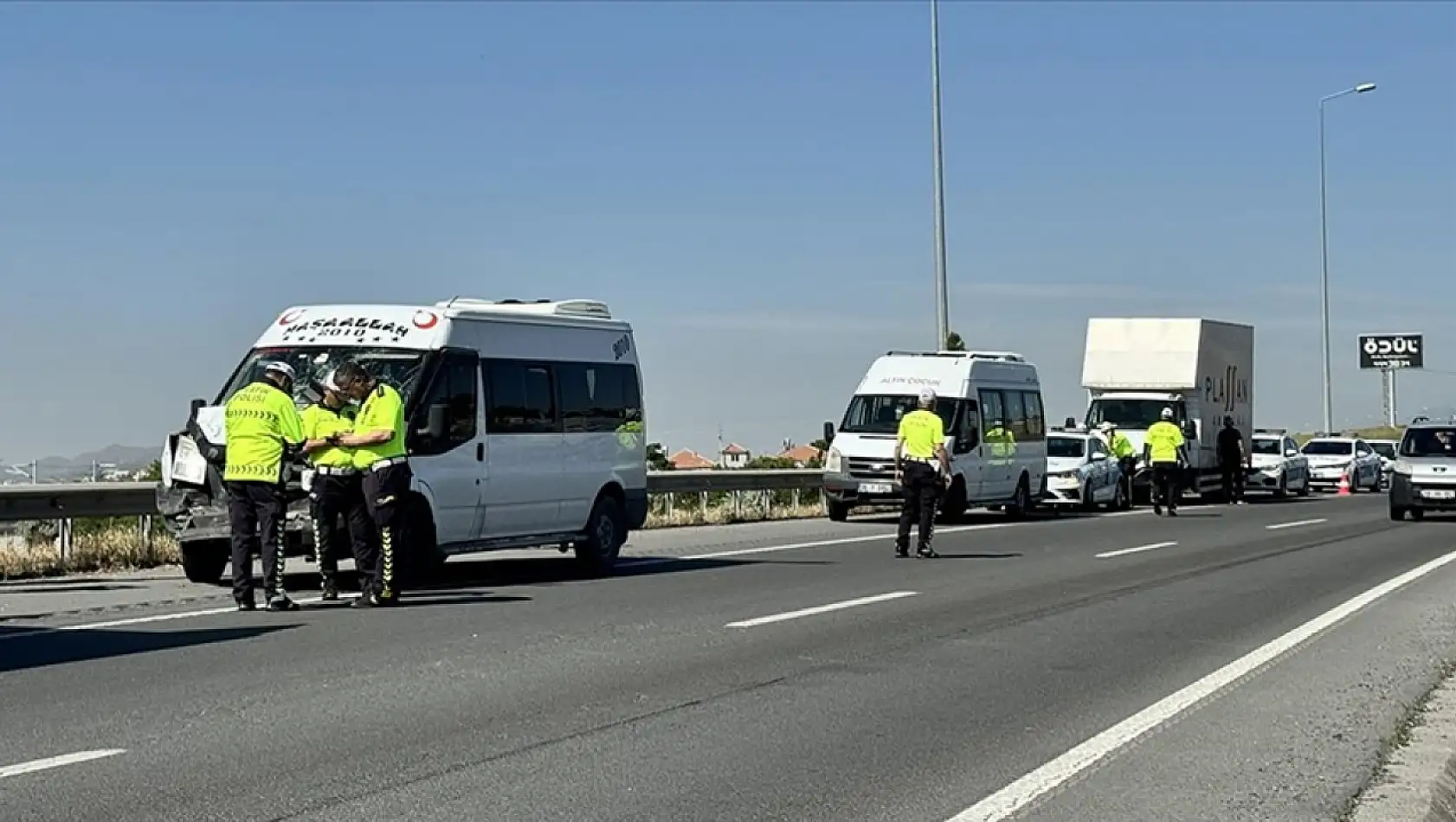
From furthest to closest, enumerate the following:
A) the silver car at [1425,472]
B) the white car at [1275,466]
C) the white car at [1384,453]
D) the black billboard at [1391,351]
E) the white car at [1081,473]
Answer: the black billboard at [1391,351]
the white car at [1384,453]
the white car at [1275,466]
the white car at [1081,473]
the silver car at [1425,472]

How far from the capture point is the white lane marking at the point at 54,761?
7.83 metres

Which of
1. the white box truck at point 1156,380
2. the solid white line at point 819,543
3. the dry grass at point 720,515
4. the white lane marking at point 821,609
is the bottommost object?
the white lane marking at point 821,609

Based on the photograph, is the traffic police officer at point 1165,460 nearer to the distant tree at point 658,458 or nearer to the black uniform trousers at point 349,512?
the distant tree at point 658,458

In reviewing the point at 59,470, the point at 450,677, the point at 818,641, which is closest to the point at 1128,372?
the point at 59,470

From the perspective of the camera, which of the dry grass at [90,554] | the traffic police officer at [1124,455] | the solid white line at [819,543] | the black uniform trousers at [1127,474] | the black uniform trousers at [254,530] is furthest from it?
the black uniform trousers at [1127,474]

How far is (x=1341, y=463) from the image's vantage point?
2256 inches

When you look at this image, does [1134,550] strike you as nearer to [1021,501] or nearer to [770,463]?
[1021,501]

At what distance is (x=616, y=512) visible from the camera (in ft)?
63.8

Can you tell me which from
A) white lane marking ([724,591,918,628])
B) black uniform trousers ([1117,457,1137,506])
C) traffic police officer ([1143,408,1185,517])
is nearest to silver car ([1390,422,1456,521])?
traffic police officer ([1143,408,1185,517])

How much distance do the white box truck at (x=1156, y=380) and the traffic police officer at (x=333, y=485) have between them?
29.1m

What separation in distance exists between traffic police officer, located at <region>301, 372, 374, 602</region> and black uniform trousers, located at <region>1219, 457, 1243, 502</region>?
31.9 meters

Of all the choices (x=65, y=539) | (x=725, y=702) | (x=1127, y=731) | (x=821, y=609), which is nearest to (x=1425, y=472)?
(x=821, y=609)

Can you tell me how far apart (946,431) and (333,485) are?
1787 centimetres

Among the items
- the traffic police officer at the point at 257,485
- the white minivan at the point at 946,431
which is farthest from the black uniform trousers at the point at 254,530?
the white minivan at the point at 946,431
